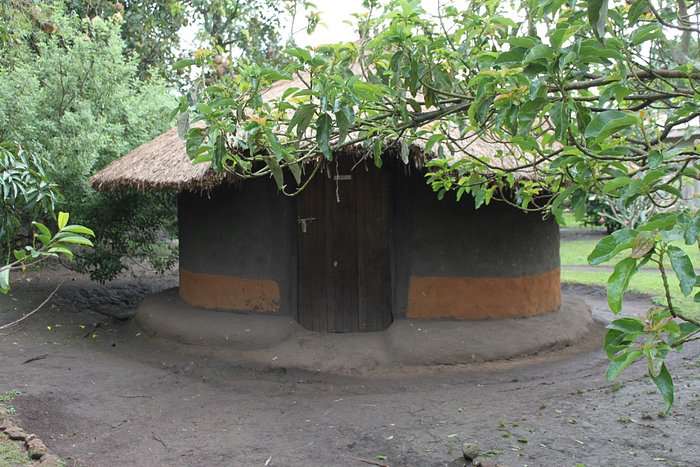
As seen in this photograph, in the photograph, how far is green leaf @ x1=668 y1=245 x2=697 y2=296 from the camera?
5.18 ft

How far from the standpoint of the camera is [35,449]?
12.4ft

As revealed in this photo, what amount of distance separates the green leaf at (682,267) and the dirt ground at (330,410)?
256 centimetres

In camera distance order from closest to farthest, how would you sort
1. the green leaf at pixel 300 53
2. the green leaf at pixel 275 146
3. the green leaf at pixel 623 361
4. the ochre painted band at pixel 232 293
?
the green leaf at pixel 623 361
the green leaf at pixel 300 53
the green leaf at pixel 275 146
the ochre painted band at pixel 232 293

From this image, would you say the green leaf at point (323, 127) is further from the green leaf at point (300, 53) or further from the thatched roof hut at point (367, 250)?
the thatched roof hut at point (367, 250)

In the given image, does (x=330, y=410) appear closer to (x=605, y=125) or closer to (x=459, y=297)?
(x=459, y=297)

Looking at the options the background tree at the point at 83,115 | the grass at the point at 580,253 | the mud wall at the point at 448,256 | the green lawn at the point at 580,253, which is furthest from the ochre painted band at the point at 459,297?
the green lawn at the point at 580,253

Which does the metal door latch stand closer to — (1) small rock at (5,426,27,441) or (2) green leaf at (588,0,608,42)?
(1) small rock at (5,426,27,441)

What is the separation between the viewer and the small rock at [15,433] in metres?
3.98

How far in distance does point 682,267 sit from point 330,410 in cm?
398

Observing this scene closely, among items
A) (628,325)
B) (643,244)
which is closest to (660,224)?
(643,244)

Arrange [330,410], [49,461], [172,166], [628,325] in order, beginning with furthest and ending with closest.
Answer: [172,166] → [330,410] → [49,461] → [628,325]

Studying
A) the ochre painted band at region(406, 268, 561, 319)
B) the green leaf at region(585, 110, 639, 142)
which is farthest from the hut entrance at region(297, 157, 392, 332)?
the green leaf at region(585, 110, 639, 142)

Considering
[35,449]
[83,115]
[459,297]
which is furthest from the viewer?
[83,115]

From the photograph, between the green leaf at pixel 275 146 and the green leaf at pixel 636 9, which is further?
the green leaf at pixel 275 146
